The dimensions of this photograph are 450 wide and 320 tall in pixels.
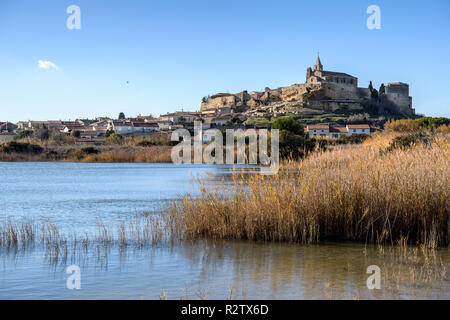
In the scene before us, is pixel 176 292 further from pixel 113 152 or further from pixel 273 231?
pixel 113 152

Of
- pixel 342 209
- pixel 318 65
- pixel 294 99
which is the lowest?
pixel 342 209

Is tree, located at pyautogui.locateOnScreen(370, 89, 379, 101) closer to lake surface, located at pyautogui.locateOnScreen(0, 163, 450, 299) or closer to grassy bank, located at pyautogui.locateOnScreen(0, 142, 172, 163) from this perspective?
grassy bank, located at pyautogui.locateOnScreen(0, 142, 172, 163)

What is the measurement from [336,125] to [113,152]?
48.1m

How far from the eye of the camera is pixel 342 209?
8.08m

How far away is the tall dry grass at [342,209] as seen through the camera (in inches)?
309

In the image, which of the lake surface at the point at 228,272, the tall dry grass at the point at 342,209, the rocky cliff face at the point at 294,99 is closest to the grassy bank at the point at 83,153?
the tall dry grass at the point at 342,209

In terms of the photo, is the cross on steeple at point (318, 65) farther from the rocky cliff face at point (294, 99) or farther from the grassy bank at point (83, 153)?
the grassy bank at point (83, 153)

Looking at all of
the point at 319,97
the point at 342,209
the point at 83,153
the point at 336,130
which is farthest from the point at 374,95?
the point at 342,209

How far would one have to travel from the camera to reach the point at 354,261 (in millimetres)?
7074

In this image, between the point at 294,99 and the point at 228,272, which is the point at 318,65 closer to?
the point at 294,99

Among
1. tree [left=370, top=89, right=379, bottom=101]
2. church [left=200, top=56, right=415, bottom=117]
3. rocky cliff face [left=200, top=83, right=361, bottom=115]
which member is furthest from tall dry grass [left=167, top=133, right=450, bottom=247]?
tree [left=370, top=89, right=379, bottom=101]

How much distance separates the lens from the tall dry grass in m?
7.85

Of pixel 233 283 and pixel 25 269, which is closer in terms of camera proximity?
pixel 233 283
